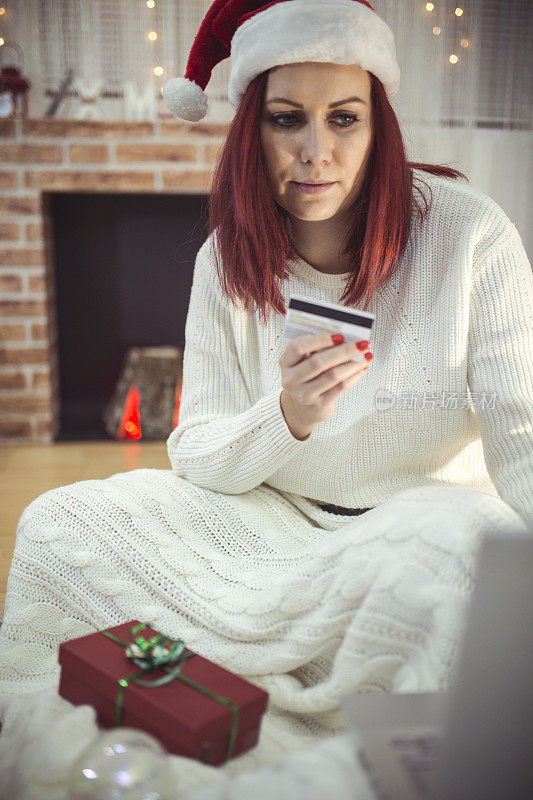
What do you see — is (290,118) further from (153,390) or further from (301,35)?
(153,390)

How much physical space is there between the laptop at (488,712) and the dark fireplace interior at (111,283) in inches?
80.2

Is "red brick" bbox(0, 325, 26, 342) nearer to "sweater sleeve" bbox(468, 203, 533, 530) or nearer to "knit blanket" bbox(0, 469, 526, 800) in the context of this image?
"knit blanket" bbox(0, 469, 526, 800)

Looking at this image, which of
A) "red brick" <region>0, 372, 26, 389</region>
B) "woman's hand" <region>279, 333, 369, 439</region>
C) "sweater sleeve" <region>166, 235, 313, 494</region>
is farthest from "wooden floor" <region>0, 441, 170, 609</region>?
"woman's hand" <region>279, 333, 369, 439</region>

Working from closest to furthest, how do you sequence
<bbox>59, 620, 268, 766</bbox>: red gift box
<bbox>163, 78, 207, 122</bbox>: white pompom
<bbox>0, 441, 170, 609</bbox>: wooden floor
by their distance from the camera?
<bbox>59, 620, 268, 766</bbox>: red gift box, <bbox>163, 78, 207, 122</bbox>: white pompom, <bbox>0, 441, 170, 609</bbox>: wooden floor

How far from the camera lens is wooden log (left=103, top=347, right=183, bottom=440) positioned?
245 cm

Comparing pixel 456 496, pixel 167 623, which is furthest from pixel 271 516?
pixel 456 496

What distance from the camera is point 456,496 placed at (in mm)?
826

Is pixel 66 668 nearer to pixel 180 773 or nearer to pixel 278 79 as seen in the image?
pixel 180 773

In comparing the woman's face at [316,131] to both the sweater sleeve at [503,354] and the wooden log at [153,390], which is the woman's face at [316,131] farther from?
the wooden log at [153,390]

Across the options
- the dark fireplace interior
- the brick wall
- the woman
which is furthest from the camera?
the dark fireplace interior

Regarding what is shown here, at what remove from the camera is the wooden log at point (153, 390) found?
2.45m

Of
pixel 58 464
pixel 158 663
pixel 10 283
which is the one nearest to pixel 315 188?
pixel 158 663

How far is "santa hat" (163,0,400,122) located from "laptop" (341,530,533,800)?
2.29ft

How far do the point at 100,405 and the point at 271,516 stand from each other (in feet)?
5.56
